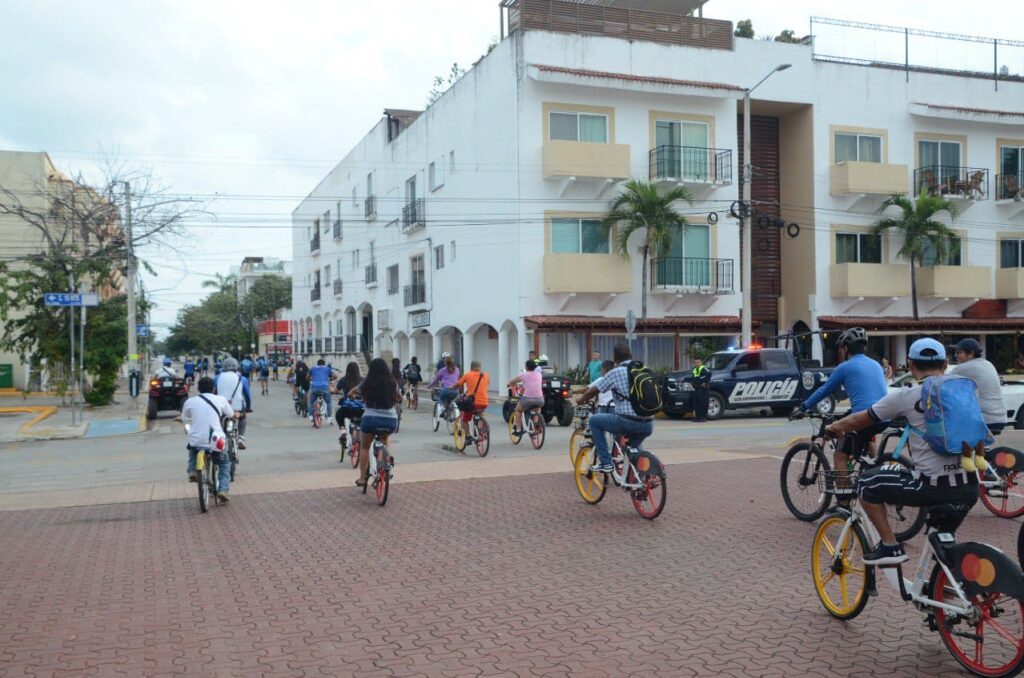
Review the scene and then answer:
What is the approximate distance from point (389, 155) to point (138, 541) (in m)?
38.4

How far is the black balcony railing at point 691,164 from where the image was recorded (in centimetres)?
3197

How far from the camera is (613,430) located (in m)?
10.0

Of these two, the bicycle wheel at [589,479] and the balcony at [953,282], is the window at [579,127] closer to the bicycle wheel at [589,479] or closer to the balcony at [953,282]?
the balcony at [953,282]

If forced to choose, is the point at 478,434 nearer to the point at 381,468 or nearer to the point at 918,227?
the point at 381,468

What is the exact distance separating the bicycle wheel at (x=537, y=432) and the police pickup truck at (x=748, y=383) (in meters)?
7.73

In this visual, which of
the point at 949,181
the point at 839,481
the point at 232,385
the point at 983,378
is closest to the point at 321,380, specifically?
the point at 232,385

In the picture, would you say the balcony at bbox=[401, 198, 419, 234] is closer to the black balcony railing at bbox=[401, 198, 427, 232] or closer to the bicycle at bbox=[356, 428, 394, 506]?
the black balcony railing at bbox=[401, 198, 427, 232]

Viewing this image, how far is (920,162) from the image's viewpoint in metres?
36.1

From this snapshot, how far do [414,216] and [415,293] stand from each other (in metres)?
3.50

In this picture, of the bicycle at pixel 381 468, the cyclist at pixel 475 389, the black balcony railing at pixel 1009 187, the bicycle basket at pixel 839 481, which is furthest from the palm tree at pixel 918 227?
the bicycle at pixel 381 468

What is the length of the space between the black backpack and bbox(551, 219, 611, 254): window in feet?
70.9

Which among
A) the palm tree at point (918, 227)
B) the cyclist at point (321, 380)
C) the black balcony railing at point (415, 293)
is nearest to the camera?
the cyclist at point (321, 380)

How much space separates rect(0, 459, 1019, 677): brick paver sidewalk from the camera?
5.50 metres

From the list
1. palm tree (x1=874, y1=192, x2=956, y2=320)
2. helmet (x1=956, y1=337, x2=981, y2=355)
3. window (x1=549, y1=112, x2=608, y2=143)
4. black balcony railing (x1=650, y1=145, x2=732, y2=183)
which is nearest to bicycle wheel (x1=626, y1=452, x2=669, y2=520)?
helmet (x1=956, y1=337, x2=981, y2=355)
